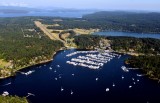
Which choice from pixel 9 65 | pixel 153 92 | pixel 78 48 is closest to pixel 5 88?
pixel 9 65

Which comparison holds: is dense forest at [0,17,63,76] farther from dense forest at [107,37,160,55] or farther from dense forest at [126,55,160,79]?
dense forest at [126,55,160,79]

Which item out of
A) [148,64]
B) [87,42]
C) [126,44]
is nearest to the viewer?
[148,64]

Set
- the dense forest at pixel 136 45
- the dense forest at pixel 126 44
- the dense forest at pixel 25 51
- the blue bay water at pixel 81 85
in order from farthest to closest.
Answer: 1. the dense forest at pixel 126 44
2. the dense forest at pixel 136 45
3. the dense forest at pixel 25 51
4. the blue bay water at pixel 81 85

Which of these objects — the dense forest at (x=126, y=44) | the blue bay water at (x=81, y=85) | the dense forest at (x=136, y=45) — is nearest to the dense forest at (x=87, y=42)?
the dense forest at (x=126, y=44)

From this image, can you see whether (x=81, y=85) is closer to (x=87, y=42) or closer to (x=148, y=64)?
(x=148, y=64)

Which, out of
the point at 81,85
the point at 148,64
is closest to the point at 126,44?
the point at 148,64

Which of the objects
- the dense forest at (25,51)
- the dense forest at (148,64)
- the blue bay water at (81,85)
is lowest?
the blue bay water at (81,85)

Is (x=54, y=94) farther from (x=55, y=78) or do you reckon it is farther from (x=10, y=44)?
(x=10, y=44)

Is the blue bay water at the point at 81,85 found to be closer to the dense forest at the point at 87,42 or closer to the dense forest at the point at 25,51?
the dense forest at the point at 25,51
